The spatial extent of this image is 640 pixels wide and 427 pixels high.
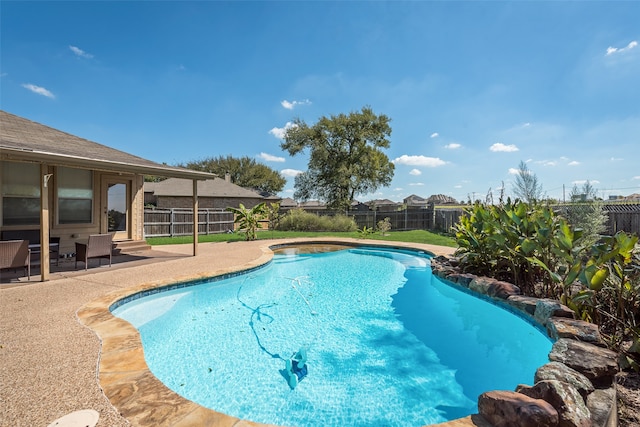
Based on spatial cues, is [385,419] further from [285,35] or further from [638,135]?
[638,135]

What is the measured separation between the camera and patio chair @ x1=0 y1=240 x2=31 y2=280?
5.53 m

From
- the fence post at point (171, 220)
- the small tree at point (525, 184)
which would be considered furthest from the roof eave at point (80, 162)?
the small tree at point (525, 184)

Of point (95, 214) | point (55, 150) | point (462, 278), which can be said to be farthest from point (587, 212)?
point (95, 214)

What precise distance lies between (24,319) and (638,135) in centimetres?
1762

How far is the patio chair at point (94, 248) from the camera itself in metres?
7.05

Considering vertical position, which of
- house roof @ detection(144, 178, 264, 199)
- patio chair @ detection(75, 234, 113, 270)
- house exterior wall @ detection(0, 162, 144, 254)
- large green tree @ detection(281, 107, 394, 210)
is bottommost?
patio chair @ detection(75, 234, 113, 270)

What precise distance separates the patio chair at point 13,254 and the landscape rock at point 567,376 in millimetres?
8545

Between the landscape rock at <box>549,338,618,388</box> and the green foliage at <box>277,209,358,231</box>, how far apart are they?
1659 centimetres

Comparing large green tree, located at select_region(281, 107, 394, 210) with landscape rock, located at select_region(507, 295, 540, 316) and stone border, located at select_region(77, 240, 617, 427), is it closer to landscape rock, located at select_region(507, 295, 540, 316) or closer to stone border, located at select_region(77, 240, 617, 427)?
landscape rock, located at select_region(507, 295, 540, 316)

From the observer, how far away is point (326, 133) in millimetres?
27562

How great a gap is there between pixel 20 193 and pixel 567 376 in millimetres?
11948

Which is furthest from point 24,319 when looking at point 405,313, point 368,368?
point 405,313

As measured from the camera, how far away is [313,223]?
19.7m

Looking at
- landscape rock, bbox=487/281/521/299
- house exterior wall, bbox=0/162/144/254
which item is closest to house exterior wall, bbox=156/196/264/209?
house exterior wall, bbox=0/162/144/254
